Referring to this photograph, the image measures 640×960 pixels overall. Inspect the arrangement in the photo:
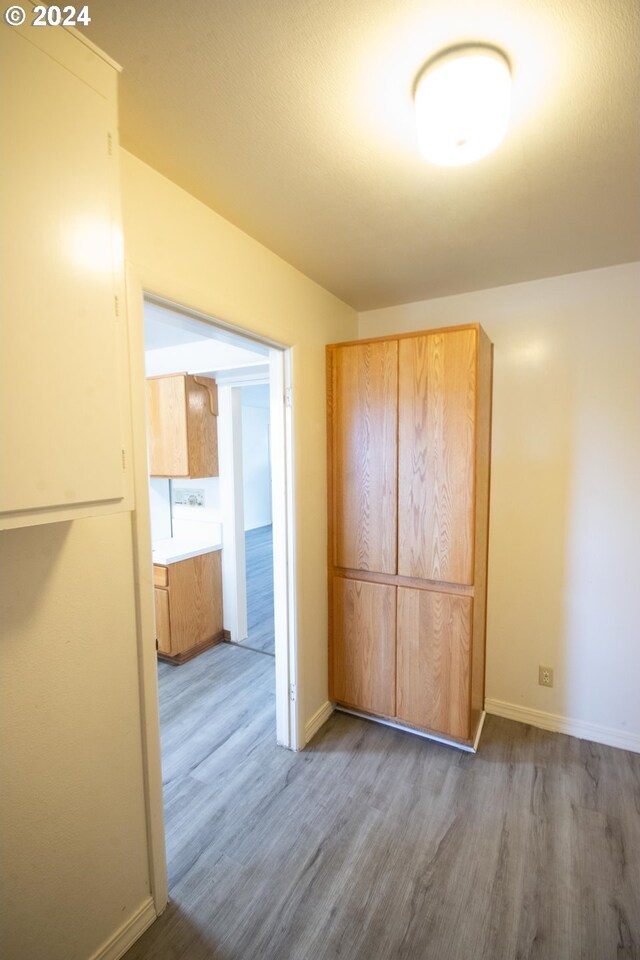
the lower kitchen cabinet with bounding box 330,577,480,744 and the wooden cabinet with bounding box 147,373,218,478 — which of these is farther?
the wooden cabinet with bounding box 147,373,218,478

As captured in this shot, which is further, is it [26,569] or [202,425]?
[202,425]

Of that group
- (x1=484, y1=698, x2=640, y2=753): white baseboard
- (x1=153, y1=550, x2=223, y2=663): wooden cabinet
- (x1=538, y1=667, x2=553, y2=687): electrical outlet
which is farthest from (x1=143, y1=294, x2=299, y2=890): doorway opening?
(x1=538, y1=667, x2=553, y2=687): electrical outlet

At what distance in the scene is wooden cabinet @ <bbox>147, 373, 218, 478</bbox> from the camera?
3.21 metres

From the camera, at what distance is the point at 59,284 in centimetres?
82

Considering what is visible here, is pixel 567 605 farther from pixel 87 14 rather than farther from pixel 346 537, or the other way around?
pixel 87 14

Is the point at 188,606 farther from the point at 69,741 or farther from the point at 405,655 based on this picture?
the point at 69,741

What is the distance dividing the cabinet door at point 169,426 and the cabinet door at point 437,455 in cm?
183

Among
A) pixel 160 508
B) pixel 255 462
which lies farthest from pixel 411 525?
pixel 255 462

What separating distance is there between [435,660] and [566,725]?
0.91m

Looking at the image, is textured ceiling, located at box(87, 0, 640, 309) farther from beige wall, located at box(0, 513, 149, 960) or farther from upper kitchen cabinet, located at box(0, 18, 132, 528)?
beige wall, located at box(0, 513, 149, 960)

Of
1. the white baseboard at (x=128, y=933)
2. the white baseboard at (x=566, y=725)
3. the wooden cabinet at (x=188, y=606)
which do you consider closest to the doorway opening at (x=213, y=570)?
the wooden cabinet at (x=188, y=606)

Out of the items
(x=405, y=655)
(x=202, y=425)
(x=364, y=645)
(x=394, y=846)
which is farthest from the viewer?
(x=202, y=425)

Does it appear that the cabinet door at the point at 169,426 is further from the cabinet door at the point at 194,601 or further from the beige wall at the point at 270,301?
the beige wall at the point at 270,301

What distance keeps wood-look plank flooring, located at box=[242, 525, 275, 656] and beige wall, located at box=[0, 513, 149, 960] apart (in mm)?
2048
